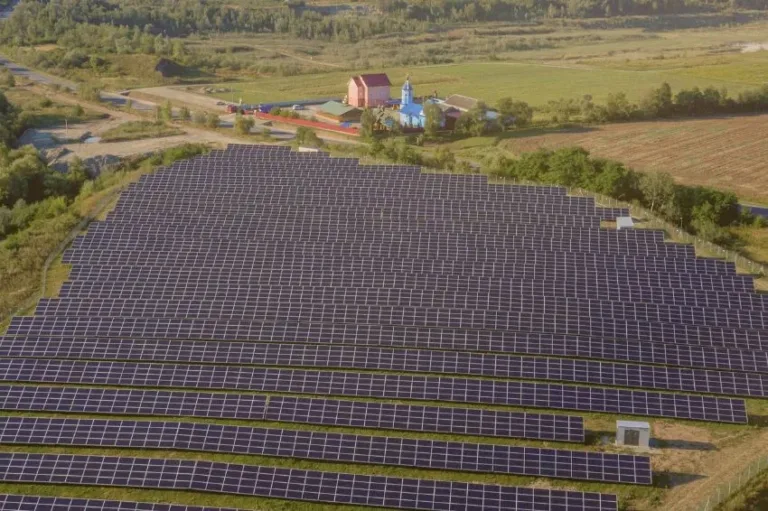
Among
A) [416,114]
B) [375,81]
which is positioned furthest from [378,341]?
[375,81]

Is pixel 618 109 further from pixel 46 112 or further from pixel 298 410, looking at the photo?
pixel 298 410

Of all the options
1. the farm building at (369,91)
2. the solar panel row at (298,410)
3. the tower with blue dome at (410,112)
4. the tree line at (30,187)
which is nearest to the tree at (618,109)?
the tower with blue dome at (410,112)

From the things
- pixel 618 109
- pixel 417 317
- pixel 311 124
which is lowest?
pixel 417 317

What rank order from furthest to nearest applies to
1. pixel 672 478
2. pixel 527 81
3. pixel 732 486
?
pixel 527 81 < pixel 672 478 < pixel 732 486

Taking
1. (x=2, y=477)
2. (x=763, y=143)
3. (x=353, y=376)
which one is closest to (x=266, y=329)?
(x=353, y=376)

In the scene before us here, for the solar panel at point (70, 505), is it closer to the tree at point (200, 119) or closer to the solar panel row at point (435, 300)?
the solar panel row at point (435, 300)

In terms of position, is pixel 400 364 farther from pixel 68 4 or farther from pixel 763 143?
pixel 68 4

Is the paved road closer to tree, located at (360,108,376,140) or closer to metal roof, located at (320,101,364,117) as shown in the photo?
metal roof, located at (320,101,364,117)
